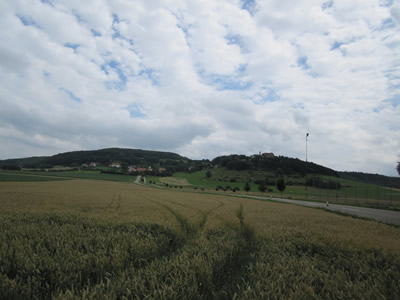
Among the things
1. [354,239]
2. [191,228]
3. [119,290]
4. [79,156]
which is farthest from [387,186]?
[79,156]

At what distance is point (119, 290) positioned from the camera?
3.27 metres

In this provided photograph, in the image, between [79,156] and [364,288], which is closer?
[364,288]

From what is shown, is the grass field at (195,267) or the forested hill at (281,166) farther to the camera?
the forested hill at (281,166)

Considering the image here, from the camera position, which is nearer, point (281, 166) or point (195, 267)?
point (195, 267)

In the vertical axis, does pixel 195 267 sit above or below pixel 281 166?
below

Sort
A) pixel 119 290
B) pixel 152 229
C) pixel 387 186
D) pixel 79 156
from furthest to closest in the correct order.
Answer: pixel 79 156, pixel 387 186, pixel 152 229, pixel 119 290

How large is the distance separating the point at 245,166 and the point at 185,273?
130 m

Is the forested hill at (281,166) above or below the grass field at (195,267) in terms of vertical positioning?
above

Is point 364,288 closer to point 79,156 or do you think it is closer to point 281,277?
point 281,277

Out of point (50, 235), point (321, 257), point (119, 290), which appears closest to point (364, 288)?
point (321, 257)

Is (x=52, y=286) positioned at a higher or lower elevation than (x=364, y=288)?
lower

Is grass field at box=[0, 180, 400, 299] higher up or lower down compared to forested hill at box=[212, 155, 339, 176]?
lower down

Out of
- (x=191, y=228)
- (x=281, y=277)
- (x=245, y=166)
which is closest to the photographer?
(x=281, y=277)

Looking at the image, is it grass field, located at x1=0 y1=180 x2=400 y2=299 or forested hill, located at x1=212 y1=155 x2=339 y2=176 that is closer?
grass field, located at x1=0 y1=180 x2=400 y2=299
